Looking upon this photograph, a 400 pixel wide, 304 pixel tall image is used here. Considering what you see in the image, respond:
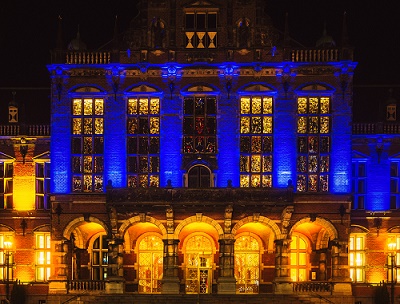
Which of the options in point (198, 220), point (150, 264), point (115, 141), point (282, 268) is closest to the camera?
point (282, 268)

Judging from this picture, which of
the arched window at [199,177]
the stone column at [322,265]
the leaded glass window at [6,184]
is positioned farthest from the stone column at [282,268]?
the leaded glass window at [6,184]

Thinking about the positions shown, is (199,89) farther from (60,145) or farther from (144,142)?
(60,145)

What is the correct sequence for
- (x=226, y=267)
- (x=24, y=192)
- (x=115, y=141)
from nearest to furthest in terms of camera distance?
1. (x=226, y=267)
2. (x=115, y=141)
3. (x=24, y=192)

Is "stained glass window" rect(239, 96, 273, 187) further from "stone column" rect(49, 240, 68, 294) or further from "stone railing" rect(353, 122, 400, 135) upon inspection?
"stone column" rect(49, 240, 68, 294)

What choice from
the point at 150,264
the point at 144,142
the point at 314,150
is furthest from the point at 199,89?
the point at 150,264

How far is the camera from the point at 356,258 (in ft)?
156

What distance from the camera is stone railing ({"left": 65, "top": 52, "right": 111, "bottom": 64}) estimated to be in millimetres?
46562

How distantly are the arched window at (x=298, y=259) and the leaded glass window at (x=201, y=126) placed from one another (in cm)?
746

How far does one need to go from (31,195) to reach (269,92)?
15024 millimetres

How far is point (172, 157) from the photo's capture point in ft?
151

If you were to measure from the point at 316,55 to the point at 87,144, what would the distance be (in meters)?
13.7

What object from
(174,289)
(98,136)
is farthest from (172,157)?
(174,289)

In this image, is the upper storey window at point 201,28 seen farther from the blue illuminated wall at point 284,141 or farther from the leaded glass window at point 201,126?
the blue illuminated wall at point 284,141

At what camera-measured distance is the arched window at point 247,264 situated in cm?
4741
